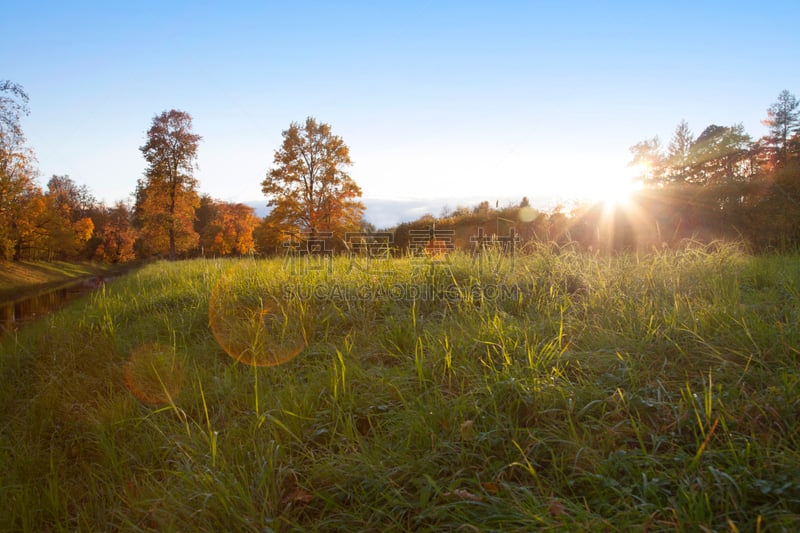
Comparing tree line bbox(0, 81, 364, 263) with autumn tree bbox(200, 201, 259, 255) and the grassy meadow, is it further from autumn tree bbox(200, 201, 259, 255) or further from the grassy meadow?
the grassy meadow

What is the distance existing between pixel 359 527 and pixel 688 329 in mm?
2475

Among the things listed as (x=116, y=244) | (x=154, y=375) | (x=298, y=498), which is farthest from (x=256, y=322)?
(x=116, y=244)

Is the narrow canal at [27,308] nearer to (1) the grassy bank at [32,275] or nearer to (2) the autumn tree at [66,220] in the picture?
(1) the grassy bank at [32,275]

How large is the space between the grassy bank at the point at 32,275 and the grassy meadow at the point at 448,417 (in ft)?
65.1

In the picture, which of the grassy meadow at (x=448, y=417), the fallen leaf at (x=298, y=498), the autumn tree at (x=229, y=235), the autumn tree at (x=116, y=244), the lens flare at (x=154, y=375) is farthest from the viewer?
the autumn tree at (x=116, y=244)

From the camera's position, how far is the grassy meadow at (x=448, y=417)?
5.62ft

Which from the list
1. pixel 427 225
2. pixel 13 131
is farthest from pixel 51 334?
pixel 13 131

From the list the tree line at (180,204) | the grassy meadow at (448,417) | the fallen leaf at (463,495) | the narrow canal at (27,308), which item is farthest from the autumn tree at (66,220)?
the fallen leaf at (463,495)

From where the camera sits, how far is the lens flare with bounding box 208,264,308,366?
3.78 meters

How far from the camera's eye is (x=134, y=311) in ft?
20.3

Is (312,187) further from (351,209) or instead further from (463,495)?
(463,495)

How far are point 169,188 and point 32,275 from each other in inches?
351

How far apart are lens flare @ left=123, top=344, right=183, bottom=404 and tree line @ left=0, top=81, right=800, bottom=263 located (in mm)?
4952

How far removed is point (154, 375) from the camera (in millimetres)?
3713
